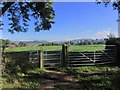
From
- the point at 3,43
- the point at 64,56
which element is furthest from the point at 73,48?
the point at 3,43

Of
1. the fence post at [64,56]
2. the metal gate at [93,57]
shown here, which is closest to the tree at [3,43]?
the fence post at [64,56]

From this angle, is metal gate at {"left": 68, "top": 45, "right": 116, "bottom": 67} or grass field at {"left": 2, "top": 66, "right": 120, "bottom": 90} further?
metal gate at {"left": 68, "top": 45, "right": 116, "bottom": 67}

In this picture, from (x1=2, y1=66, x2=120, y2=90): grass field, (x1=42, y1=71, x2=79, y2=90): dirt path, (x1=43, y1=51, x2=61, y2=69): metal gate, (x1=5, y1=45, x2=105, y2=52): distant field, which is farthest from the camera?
(x1=5, y1=45, x2=105, y2=52): distant field

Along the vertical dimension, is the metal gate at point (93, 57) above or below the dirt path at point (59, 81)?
above

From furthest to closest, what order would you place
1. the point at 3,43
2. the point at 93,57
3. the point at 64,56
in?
1. the point at 93,57
2. the point at 64,56
3. the point at 3,43

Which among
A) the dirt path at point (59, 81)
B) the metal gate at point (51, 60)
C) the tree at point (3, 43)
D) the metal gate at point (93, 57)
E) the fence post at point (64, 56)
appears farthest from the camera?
the metal gate at point (93, 57)

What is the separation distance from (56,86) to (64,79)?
189 centimetres

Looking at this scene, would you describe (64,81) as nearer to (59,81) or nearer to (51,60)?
(59,81)

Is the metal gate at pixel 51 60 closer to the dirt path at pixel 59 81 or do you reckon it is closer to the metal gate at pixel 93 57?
the metal gate at pixel 93 57

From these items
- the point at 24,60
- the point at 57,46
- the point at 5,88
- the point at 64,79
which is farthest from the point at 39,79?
the point at 57,46

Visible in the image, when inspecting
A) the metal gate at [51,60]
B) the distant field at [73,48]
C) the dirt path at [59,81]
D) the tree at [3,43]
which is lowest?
the dirt path at [59,81]

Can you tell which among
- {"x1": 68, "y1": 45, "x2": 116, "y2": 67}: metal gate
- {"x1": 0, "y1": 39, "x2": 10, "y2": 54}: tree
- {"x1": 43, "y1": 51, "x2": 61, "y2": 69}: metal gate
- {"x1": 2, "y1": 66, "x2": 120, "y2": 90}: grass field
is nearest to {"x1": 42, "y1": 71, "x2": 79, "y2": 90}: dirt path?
{"x1": 2, "y1": 66, "x2": 120, "y2": 90}: grass field

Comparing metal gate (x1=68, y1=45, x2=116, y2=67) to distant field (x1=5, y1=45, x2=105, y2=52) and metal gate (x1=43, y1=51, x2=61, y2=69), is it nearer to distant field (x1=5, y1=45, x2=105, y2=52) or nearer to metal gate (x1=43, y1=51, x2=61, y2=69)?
distant field (x1=5, y1=45, x2=105, y2=52)

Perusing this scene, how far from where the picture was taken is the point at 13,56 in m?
15.2
